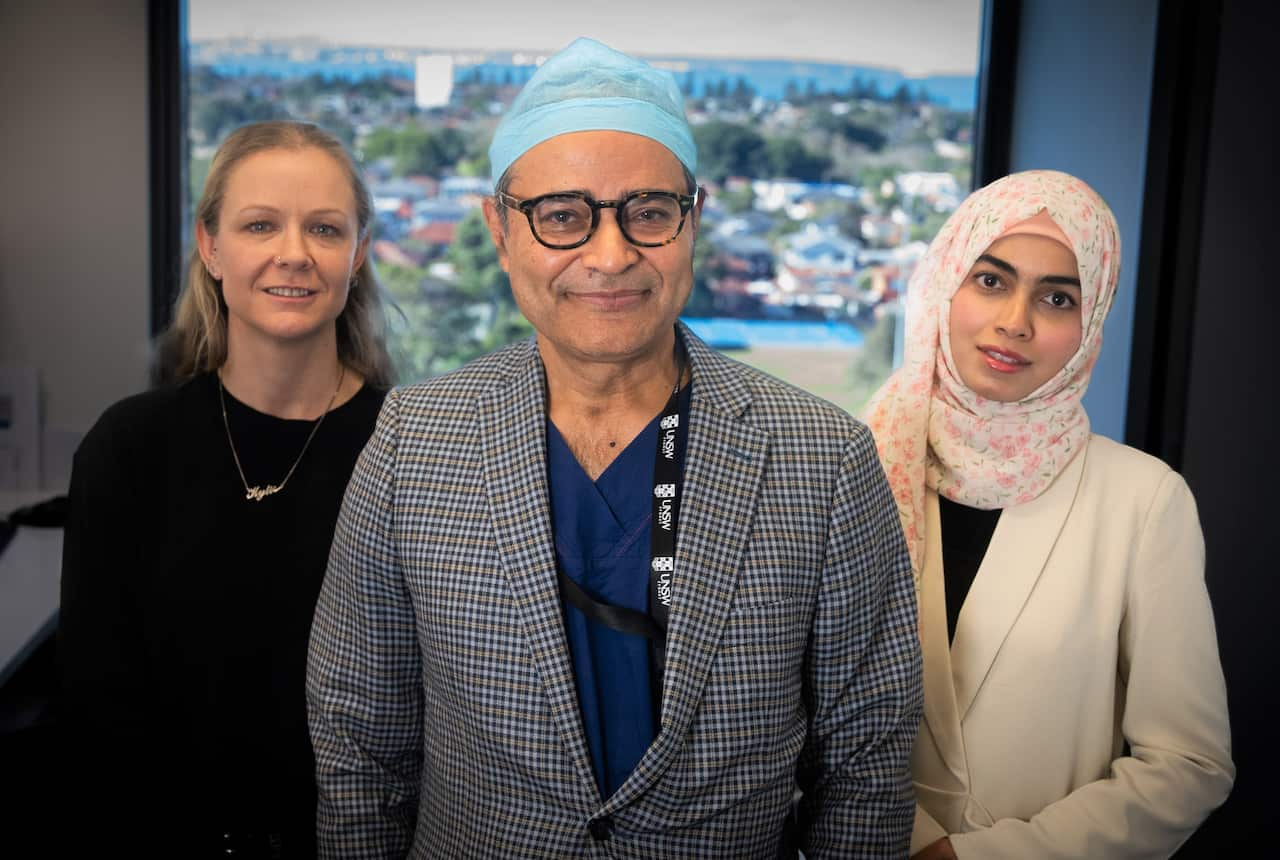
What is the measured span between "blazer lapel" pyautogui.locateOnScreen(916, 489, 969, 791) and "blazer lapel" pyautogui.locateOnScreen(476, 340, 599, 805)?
532 millimetres

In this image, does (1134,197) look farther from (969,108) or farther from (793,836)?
(793,836)

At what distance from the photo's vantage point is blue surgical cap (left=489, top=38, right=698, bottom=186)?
139cm

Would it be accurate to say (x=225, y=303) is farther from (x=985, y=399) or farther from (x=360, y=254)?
(x=985, y=399)

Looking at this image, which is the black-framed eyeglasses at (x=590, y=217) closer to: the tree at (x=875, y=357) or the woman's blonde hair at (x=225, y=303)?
the woman's blonde hair at (x=225, y=303)

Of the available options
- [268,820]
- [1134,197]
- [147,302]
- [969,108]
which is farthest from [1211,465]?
[147,302]

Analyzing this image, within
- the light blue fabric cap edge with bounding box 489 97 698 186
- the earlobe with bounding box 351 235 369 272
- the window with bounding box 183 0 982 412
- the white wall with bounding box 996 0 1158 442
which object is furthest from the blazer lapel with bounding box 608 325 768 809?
the window with bounding box 183 0 982 412

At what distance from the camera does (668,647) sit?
4.50 feet

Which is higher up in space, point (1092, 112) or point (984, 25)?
point (984, 25)

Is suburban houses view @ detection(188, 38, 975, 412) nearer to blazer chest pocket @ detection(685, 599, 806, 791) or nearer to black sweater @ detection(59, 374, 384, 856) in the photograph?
black sweater @ detection(59, 374, 384, 856)

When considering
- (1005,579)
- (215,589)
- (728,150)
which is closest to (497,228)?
(215,589)

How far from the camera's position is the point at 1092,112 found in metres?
2.88

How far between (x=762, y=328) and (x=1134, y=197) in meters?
1.17

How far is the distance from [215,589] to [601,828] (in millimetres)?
790

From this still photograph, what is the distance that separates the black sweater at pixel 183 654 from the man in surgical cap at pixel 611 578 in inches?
11.8
